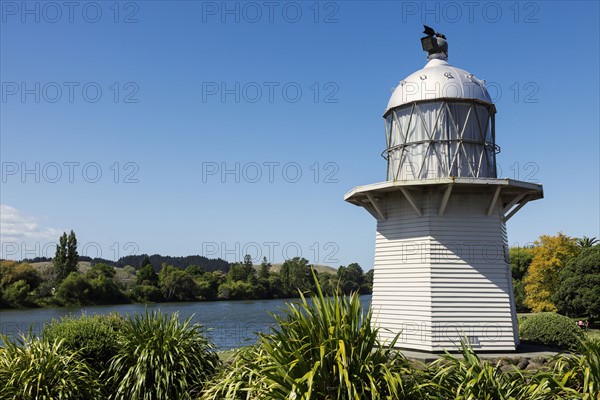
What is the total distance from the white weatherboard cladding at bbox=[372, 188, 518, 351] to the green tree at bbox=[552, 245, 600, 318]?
23.7m

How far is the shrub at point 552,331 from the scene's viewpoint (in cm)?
1446

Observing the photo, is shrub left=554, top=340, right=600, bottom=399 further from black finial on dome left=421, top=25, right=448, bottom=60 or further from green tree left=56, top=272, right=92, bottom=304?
green tree left=56, top=272, right=92, bottom=304

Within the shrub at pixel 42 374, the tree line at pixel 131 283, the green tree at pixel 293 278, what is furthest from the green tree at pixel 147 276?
the shrub at pixel 42 374

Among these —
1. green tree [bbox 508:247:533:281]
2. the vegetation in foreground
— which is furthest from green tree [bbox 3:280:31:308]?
green tree [bbox 508:247:533:281]

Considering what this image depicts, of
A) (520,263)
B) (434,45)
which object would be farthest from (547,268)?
(434,45)

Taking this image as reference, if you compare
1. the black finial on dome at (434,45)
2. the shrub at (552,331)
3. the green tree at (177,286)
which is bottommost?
the green tree at (177,286)

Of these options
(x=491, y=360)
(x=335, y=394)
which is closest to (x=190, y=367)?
(x=335, y=394)

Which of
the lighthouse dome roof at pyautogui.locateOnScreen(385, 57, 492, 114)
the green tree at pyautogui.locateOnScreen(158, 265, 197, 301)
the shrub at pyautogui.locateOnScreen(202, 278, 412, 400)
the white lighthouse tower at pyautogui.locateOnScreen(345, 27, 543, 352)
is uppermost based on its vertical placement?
the lighthouse dome roof at pyautogui.locateOnScreen(385, 57, 492, 114)

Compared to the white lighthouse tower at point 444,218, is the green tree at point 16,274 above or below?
below

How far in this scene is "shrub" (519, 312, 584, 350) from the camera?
569 inches

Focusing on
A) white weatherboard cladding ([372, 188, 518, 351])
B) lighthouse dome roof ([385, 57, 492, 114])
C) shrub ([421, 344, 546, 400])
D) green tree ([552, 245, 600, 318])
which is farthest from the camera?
green tree ([552, 245, 600, 318])

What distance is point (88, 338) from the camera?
1029 cm

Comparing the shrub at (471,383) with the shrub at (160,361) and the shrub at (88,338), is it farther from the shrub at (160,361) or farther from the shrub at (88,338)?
the shrub at (88,338)

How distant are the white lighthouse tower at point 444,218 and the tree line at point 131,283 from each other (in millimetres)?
25019
